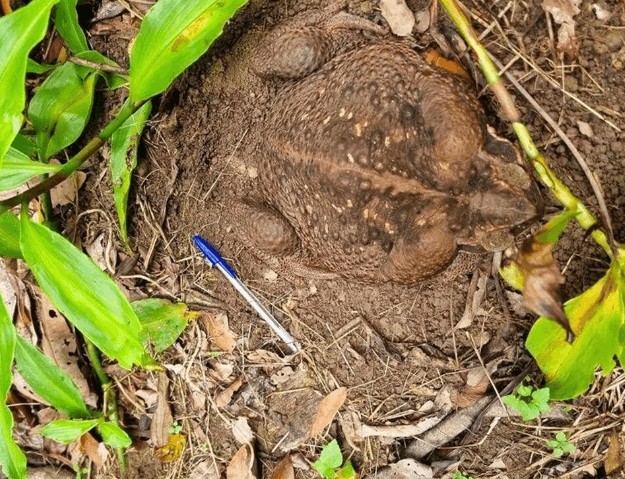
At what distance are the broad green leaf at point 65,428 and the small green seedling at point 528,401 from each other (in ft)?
5.77

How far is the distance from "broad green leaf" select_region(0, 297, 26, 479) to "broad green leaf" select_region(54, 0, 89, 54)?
1.15 m

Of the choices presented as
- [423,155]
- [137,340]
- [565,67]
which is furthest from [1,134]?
[565,67]

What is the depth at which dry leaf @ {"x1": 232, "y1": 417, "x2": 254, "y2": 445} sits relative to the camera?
2961mm

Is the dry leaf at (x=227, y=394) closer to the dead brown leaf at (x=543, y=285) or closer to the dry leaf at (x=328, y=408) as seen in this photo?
the dry leaf at (x=328, y=408)

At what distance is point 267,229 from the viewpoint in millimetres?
2648

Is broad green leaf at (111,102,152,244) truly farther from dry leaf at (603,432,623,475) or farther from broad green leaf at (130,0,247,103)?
dry leaf at (603,432,623,475)

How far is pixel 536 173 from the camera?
2283 millimetres

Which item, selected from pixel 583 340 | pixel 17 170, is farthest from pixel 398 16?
pixel 17 170

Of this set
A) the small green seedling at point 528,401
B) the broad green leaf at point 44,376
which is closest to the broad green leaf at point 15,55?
the broad green leaf at point 44,376

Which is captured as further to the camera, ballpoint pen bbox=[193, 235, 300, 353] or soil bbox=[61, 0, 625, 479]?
ballpoint pen bbox=[193, 235, 300, 353]

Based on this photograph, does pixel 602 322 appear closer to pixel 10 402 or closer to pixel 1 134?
pixel 1 134

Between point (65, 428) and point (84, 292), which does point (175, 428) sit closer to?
point (65, 428)

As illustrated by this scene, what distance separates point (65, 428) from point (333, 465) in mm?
1181

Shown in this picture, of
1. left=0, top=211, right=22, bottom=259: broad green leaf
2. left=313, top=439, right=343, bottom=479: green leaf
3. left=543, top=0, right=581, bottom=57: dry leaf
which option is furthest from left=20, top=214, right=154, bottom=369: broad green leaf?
left=543, top=0, right=581, bottom=57: dry leaf
